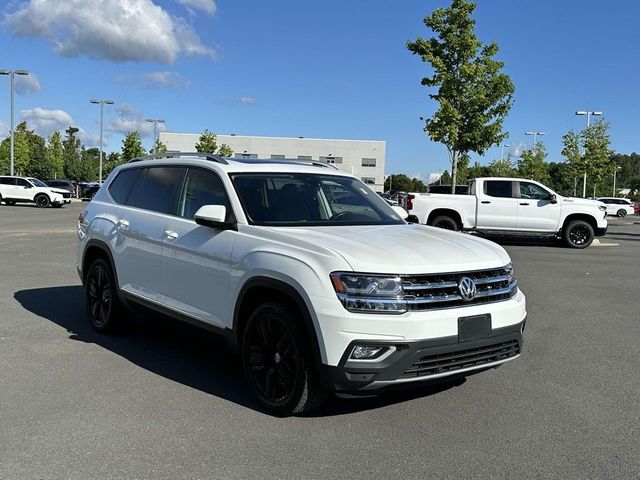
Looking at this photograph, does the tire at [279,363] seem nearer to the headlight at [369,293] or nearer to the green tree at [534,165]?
the headlight at [369,293]

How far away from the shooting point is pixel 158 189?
5.62 meters

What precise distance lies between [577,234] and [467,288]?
47.9ft

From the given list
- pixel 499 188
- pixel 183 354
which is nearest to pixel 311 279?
pixel 183 354

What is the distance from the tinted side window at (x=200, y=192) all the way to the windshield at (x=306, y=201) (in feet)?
0.49

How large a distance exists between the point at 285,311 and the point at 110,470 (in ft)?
4.45

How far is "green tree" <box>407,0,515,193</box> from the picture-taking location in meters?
21.7

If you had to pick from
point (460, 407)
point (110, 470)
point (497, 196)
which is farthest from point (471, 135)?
point (110, 470)

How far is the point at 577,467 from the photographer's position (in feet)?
11.2

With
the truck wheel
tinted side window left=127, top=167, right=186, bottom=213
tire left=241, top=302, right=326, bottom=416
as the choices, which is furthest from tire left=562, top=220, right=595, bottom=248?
tire left=241, top=302, right=326, bottom=416

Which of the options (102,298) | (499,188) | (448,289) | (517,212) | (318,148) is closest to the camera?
(448,289)

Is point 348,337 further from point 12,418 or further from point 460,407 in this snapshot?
point 12,418

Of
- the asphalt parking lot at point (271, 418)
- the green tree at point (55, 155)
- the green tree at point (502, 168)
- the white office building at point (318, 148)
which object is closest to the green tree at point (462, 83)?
the asphalt parking lot at point (271, 418)

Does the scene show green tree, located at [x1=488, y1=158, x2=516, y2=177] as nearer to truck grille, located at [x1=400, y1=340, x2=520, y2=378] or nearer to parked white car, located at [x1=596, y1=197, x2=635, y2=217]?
parked white car, located at [x1=596, y1=197, x2=635, y2=217]

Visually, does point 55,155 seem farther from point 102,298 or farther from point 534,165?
point 102,298
